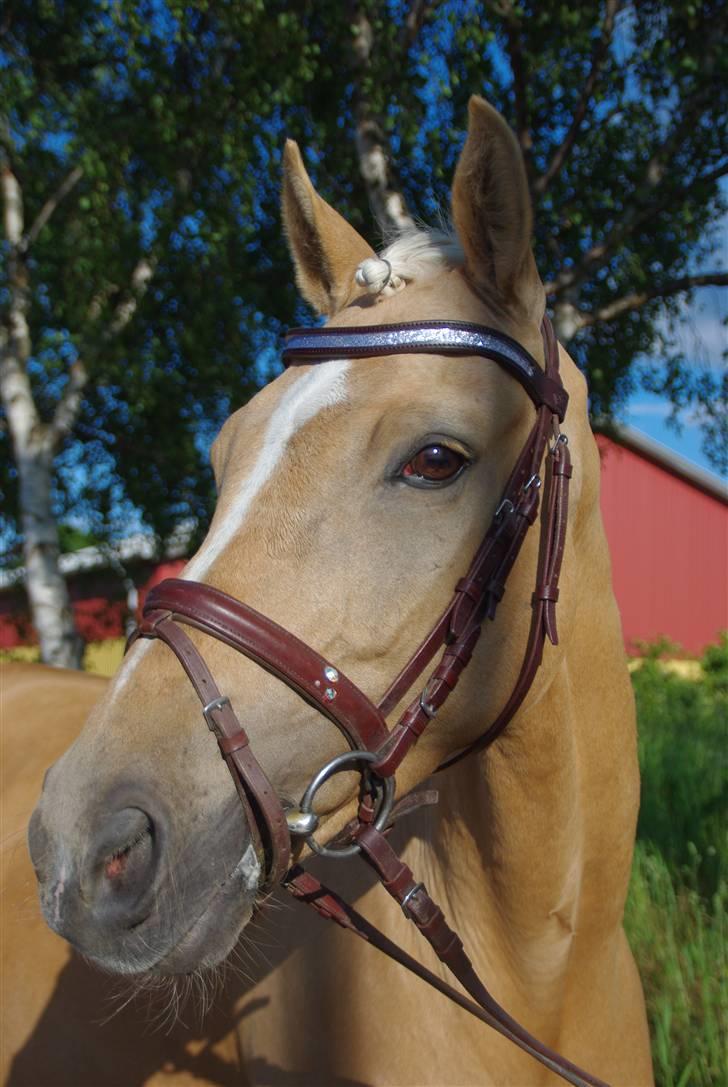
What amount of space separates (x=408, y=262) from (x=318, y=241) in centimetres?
35

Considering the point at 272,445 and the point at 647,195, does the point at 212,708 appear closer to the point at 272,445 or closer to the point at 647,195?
the point at 272,445

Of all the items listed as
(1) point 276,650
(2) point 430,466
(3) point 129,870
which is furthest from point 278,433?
(3) point 129,870

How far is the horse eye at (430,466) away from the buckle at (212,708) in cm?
49

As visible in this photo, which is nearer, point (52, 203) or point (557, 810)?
point (557, 810)

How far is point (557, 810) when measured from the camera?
67.5 inches

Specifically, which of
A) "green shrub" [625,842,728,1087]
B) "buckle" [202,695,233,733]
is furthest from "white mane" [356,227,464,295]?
"green shrub" [625,842,728,1087]

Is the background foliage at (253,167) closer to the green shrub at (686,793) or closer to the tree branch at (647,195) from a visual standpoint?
the tree branch at (647,195)

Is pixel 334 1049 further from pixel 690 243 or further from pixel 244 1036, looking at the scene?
pixel 690 243

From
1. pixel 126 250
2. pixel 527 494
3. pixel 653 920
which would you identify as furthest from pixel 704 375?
pixel 527 494

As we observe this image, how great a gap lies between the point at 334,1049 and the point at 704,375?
28.6 feet

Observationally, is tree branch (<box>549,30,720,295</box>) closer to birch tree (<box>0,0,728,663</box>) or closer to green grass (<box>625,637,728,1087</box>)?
birch tree (<box>0,0,728,663</box>)

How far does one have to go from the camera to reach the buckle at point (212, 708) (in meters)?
1.29

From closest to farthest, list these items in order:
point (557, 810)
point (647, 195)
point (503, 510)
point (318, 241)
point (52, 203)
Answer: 1. point (503, 510)
2. point (557, 810)
3. point (318, 241)
4. point (647, 195)
5. point (52, 203)

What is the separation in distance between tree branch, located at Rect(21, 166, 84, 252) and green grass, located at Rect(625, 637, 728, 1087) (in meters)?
6.98
